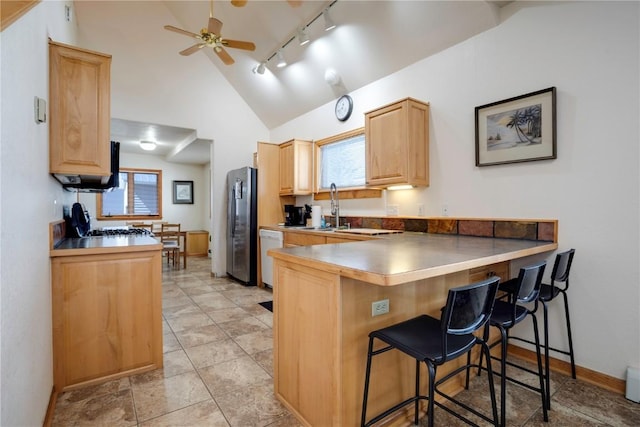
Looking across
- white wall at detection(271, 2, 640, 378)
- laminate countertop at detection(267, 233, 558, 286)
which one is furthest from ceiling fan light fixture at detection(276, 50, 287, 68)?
laminate countertop at detection(267, 233, 558, 286)

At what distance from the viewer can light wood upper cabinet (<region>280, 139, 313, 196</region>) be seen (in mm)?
4582

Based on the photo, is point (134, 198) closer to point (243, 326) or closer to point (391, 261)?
point (243, 326)

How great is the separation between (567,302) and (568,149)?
3.57ft

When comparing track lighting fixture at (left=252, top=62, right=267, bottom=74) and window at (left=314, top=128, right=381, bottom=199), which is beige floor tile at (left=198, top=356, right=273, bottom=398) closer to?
window at (left=314, top=128, right=381, bottom=199)

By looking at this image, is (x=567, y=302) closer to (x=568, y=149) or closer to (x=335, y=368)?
(x=568, y=149)

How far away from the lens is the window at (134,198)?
7.08 metres

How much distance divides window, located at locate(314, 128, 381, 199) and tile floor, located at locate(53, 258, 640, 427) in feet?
6.82

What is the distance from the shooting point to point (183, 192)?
793cm

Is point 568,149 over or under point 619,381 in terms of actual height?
over

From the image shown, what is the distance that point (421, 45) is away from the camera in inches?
118

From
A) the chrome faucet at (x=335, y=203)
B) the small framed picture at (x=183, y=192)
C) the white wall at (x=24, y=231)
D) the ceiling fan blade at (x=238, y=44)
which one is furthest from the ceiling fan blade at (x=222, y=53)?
the small framed picture at (x=183, y=192)

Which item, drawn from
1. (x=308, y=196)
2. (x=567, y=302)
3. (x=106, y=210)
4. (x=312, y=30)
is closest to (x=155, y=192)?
(x=106, y=210)

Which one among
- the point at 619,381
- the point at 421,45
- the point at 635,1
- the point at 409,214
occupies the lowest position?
the point at 619,381

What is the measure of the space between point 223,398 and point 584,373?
2.44 m
